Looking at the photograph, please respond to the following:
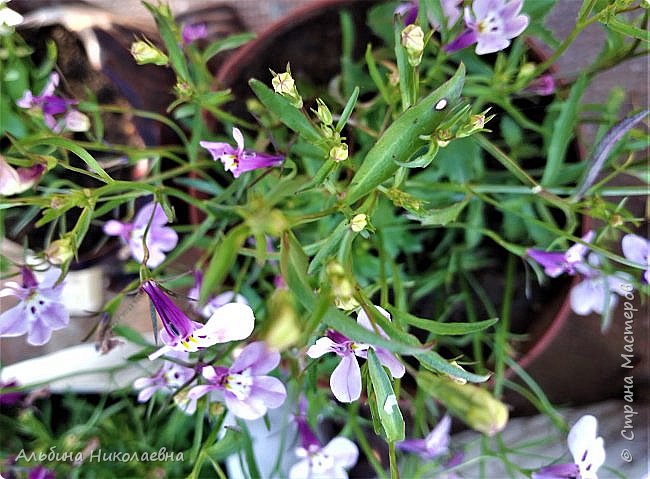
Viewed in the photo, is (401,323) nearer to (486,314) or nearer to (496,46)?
(496,46)

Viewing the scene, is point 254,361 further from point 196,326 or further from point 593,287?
point 593,287

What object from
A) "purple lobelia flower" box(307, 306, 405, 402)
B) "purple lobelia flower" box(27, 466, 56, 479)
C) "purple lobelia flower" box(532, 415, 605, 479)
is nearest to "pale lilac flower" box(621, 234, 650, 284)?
"purple lobelia flower" box(532, 415, 605, 479)

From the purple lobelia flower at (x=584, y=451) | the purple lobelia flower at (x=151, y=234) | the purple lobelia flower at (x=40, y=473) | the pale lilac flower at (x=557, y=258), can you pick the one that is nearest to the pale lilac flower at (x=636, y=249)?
the pale lilac flower at (x=557, y=258)

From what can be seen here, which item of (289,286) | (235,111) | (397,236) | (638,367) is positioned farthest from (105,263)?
(638,367)

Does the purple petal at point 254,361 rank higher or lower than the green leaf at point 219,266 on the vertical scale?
lower

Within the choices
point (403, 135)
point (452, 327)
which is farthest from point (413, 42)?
point (452, 327)

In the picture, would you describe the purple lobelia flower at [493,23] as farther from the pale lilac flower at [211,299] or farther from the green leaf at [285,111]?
the pale lilac flower at [211,299]
